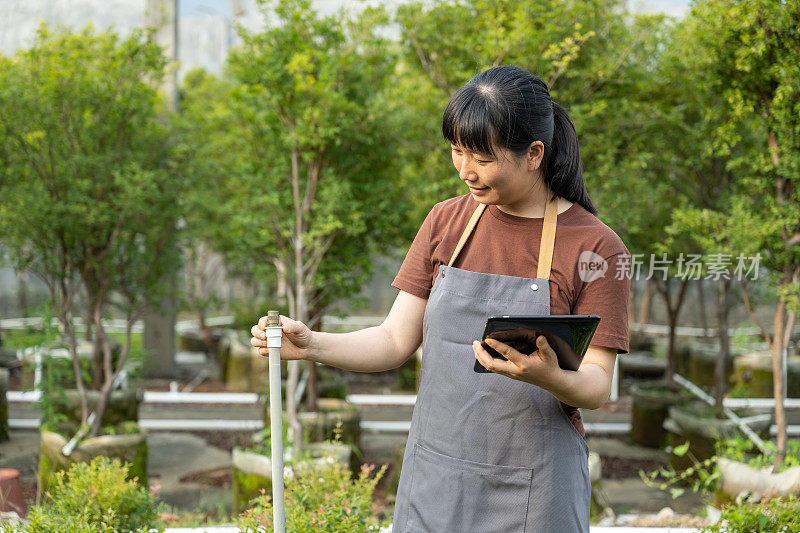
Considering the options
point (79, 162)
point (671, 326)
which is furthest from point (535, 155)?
point (671, 326)

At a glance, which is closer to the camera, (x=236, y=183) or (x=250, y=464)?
(x=250, y=464)

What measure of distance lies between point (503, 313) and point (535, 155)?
0.32 meters

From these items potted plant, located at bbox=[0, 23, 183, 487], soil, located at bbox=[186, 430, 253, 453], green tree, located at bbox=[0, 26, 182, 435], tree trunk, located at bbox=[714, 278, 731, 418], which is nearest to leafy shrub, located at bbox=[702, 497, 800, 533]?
tree trunk, located at bbox=[714, 278, 731, 418]

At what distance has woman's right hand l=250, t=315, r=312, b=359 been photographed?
4.87 feet

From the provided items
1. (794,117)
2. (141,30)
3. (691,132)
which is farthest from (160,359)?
(794,117)

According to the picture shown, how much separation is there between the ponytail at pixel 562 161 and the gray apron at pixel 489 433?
0.05m

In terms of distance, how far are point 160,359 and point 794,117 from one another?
26.0 ft

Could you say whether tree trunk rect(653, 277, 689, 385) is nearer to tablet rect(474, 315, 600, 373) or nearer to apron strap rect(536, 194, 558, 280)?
apron strap rect(536, 194, 558, 280)

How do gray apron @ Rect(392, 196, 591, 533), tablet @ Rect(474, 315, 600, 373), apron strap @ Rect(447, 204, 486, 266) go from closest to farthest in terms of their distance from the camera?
tablet @ Rect(474, 315, 600, 373), gray apron @ Rect(392, 196, 591, 533), apron strap @ Rect(447, 204, 486, 266)

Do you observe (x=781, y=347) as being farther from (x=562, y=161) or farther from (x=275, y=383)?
(x=275, y=383)

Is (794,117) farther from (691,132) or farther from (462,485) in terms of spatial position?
(462,485)

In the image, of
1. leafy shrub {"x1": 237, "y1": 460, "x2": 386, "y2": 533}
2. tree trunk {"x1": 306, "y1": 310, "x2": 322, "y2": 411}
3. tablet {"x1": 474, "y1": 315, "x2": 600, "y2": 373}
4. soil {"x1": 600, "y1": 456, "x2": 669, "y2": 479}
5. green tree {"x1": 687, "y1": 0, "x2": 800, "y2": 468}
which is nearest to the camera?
tablet {"x1": 474, "y1": 315, "x2": 600, "y2": 373}

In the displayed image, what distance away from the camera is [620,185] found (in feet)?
18.3

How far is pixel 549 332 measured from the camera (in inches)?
46.1
